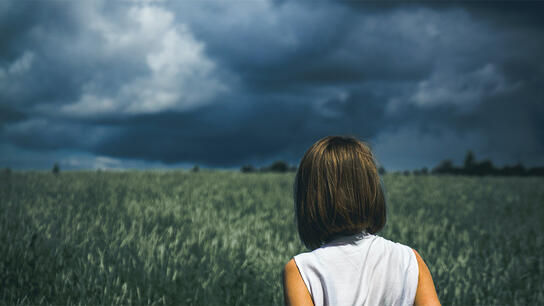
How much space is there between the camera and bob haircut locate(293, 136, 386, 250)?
178 centimetres

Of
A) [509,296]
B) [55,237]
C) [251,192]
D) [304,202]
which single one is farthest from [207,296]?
[251,192]

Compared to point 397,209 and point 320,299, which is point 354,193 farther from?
point 397,209

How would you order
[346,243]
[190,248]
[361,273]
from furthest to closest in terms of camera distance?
[190,248], [346,243], [361,273]

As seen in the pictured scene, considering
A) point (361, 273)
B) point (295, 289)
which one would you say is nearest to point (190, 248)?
point (295, 289)

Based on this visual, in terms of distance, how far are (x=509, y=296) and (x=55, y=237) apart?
6.18 meters

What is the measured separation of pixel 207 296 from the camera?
4.20 m

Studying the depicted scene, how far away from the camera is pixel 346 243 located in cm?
175

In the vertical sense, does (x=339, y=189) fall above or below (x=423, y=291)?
above

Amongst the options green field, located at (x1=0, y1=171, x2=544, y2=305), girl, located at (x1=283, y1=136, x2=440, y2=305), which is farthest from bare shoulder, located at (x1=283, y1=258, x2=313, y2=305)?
green field, located at (x1=0, y1=171, x2=544, y2=305)

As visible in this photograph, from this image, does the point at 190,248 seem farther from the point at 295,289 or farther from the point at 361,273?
the point at 361,273

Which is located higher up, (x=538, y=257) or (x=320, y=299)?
(x=320, y=299)

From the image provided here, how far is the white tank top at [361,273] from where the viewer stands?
1628 millimetres

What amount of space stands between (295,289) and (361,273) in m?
0.29

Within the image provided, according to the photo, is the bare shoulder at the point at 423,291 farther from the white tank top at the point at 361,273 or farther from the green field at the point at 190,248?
the green field at the point at 190,248
